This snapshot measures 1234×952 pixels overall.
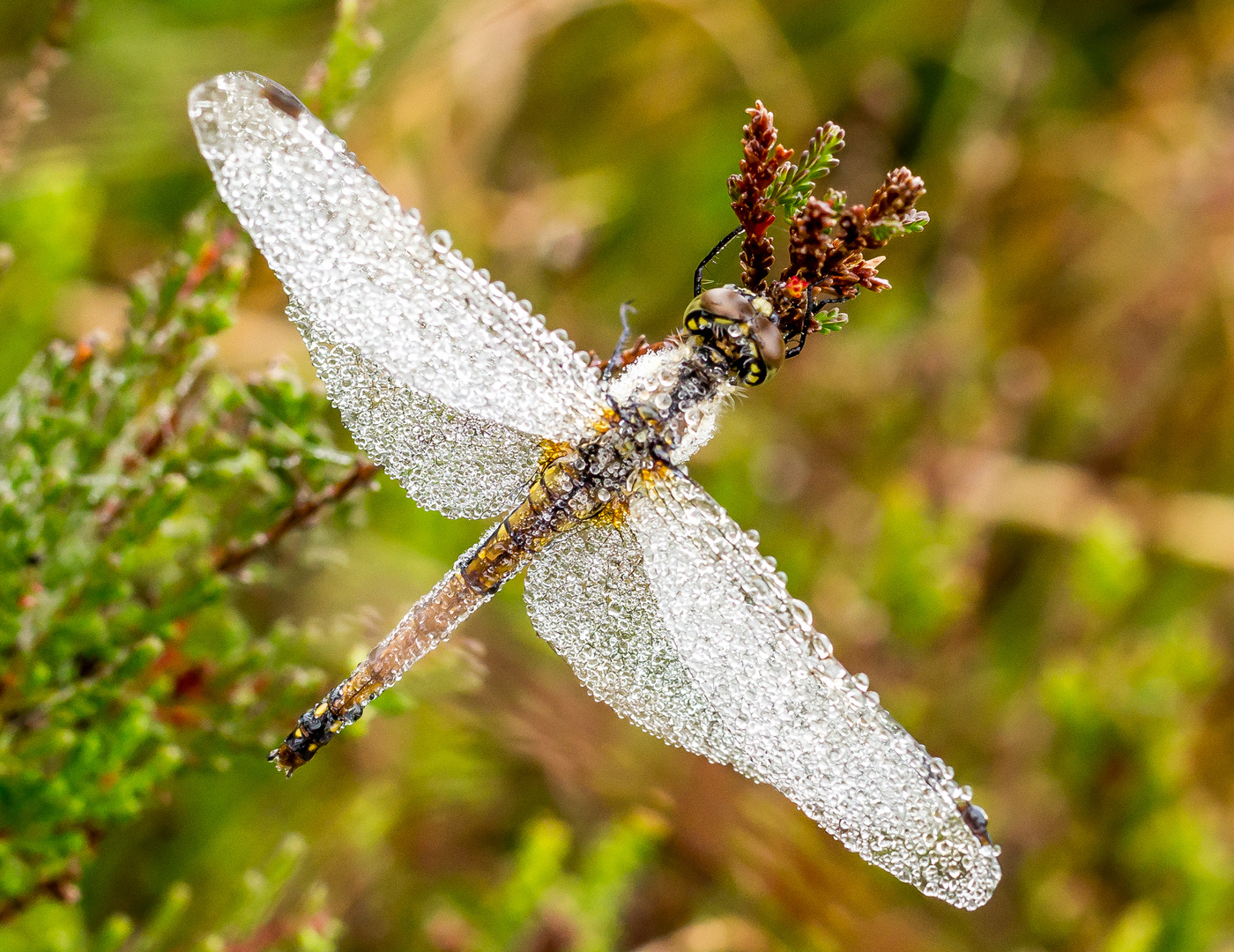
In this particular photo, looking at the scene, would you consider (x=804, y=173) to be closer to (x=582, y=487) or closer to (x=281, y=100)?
(x=582, y=487)

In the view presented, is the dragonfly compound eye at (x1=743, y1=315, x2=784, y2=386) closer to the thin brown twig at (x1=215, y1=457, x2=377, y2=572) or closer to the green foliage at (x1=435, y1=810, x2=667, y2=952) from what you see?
the thin brown twig at (x1=215, y1=457, x2=377, y2=572)

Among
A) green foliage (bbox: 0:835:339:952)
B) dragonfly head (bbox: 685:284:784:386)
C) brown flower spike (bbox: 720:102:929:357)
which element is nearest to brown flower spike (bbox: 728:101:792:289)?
brown flower spike (bbox: 720:102:929:357)

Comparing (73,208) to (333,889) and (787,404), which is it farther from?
(787,404)

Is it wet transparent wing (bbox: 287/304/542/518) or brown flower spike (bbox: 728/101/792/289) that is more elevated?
brown flower spike (bbox: 728/101/792/289)

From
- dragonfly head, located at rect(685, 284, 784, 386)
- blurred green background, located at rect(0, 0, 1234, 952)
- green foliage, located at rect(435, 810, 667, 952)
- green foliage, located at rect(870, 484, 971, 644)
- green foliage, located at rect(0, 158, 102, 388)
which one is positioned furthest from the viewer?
green foliage, located at rect(870, 484, 971, 644)

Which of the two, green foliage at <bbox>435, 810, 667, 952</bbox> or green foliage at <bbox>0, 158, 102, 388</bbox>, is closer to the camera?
green foliage at <bbox>435, 810, 667, 952</bbox>

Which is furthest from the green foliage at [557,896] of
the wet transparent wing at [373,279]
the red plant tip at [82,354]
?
the red plant tip at [82,354]

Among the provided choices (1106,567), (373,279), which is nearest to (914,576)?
(1106,567)

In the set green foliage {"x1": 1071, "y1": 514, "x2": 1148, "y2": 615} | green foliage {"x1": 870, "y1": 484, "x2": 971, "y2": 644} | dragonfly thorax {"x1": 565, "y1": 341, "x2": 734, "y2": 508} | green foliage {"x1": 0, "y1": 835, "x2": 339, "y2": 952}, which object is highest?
green foliage {"x1": 1071, "y1": 514, "x2": 1148, "y2": 615}
